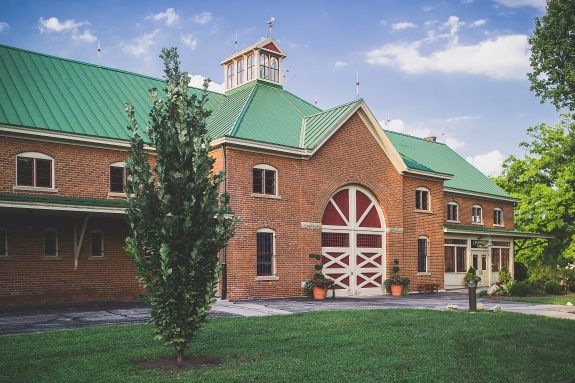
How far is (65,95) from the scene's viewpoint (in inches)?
853

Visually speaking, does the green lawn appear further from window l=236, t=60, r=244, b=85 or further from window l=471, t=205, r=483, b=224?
window l=471, t=205, r=483, b=224

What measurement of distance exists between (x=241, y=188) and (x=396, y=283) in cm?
927

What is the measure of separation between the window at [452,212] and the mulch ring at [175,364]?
25655 millimetres

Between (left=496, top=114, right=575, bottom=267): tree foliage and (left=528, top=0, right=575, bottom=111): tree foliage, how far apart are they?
14.1m

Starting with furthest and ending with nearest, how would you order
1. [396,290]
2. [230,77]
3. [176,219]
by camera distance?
[230,77] → [396,290] → [176,219]

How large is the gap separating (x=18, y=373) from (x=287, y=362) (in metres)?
4.40

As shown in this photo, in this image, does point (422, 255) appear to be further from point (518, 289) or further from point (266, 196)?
point (266, 196)

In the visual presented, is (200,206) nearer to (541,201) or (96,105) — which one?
(96,105)

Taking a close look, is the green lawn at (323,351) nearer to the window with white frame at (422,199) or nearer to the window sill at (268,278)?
the window sill at (268,278)

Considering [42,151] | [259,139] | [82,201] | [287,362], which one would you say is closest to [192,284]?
[287,362]

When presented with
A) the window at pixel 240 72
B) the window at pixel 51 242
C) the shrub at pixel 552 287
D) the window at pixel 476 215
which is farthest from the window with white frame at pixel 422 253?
the window at pixel 51 242

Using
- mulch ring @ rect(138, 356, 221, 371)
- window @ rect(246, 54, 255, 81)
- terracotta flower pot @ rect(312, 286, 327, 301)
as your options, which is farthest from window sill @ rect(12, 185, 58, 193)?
window @ rect(246, 54, 255, 81)

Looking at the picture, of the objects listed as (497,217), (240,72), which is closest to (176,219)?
(240,72)

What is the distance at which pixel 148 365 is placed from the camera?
970 centimetres
